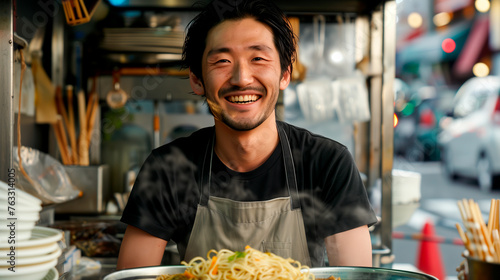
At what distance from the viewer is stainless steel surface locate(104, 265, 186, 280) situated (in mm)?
1154

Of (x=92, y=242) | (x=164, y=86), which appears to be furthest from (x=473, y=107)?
(x=92, y=242)

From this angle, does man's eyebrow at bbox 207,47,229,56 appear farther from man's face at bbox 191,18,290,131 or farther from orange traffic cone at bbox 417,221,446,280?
orange traffic cone at bbox 417,221,446,280

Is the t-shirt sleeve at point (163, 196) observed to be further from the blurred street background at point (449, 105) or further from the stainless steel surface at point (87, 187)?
the blurred street background at point (449, 105)

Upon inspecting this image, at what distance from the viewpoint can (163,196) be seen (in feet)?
6.34

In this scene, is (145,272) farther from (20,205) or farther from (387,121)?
(387,121)

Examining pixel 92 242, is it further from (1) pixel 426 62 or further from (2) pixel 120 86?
(1) pixel 426 62

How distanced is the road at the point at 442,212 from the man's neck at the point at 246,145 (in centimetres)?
313

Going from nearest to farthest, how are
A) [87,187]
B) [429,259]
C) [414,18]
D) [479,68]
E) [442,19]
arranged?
[87,187]
[429,259]
[414,18]
[479,68]
[442,19]

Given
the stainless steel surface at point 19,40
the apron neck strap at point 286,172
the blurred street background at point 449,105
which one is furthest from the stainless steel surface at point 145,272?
the blurred street background at point 449,105

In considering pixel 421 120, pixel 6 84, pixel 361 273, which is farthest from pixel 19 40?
pixel 421 120

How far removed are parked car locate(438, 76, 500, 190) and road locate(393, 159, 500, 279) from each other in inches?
16.5

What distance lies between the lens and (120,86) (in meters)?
3.52

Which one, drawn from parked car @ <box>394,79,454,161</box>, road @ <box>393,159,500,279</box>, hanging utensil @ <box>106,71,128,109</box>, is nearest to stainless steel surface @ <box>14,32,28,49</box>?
hanging utensil @ <box>106,71,128,109</box>

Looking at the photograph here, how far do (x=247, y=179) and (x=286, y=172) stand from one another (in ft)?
0.56
